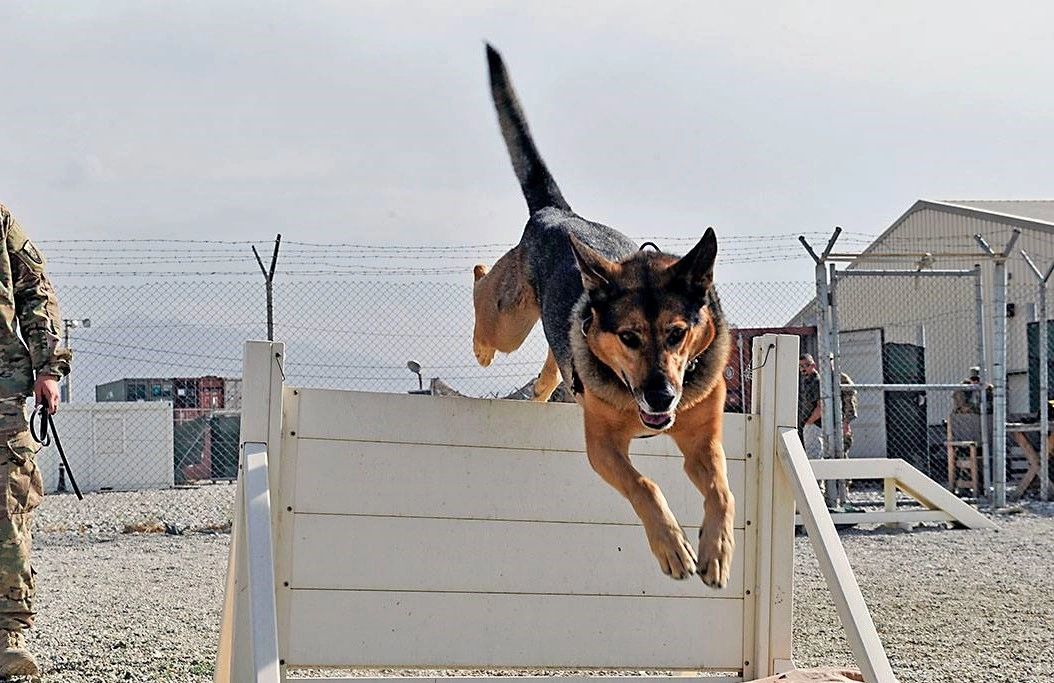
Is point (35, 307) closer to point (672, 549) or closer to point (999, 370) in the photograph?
point (672, 549)

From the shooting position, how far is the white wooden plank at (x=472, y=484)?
14.6 ft

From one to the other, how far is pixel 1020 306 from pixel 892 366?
3644 millimetres

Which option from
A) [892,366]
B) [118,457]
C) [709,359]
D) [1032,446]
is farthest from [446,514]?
[892,366]

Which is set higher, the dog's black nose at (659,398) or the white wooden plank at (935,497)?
the dog's black nose at (659,398)

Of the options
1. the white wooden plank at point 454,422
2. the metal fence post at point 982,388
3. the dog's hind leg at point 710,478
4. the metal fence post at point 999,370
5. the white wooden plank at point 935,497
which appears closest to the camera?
the dog's hind leg at point 710,478

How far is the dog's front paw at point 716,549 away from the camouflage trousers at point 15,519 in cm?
287

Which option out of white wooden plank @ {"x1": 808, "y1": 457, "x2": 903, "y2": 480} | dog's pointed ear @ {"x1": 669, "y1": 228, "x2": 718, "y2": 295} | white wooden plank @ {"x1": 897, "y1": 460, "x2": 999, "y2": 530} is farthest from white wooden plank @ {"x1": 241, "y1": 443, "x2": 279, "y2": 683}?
white wooden plank @ {"x1": 897, "y1": 460, "x2": 999, "y2": 530}

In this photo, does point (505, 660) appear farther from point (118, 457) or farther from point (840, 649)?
point (118, 457)

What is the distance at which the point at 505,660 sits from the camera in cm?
462

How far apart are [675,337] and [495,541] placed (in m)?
1.13

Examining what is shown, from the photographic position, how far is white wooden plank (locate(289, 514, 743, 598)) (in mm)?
4430

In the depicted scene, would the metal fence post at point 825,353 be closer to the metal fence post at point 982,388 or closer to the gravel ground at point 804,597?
the gravel ground at point 804,597

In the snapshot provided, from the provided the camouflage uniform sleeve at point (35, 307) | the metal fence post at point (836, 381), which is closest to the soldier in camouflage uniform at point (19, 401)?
the camouflage uniform sleeve at point (35, 307)

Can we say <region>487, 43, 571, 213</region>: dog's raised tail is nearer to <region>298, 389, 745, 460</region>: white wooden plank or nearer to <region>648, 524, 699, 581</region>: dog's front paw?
<region>298, 389, 745, 460</region>: white wooden plank
